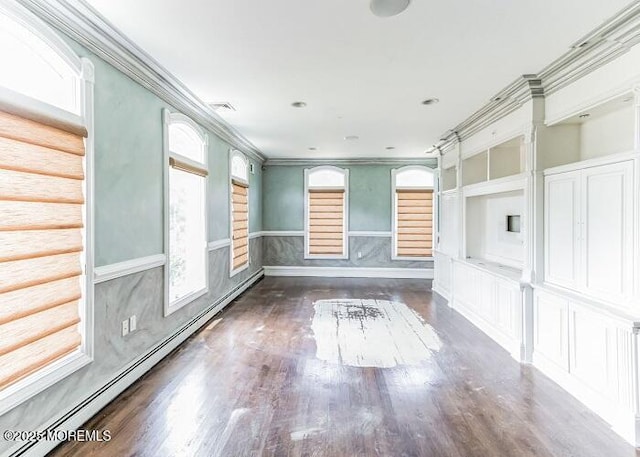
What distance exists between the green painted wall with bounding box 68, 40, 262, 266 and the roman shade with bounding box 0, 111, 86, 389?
0.24m

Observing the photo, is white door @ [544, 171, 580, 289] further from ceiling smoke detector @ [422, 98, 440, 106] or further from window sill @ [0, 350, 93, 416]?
window sill @ [0, 350, 93, 416]

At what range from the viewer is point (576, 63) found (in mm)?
2771

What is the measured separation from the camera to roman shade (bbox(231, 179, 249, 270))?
5.74 meters

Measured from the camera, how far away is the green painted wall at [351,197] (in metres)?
7.84

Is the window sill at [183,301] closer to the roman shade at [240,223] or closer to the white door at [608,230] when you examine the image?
the roman shade at [240,223]

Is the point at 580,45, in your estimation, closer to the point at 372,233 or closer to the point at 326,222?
the point at 372,233

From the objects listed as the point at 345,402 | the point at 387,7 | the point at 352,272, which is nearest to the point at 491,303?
the point at 345,402

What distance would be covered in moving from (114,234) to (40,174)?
0.75 metres

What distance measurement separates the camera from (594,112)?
2.87 m

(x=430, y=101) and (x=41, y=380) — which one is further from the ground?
(x=430, y=101)

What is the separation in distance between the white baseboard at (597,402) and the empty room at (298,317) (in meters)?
0.02

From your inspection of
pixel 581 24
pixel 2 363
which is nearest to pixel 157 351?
pixel 2 363

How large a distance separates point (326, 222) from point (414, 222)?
1967 millimetres

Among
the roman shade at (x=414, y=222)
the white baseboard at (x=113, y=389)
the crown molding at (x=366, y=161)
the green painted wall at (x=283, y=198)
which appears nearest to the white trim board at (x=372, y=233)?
the roman shade at (x=414, y=222)
